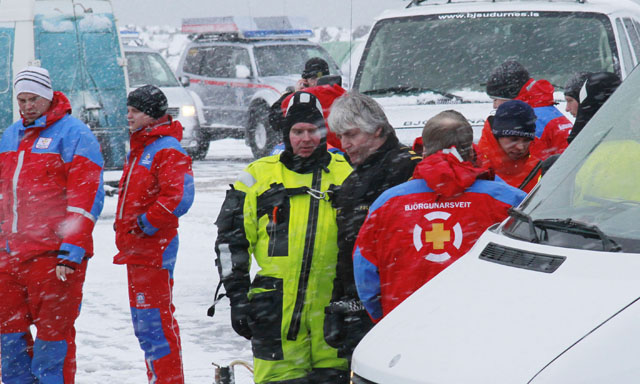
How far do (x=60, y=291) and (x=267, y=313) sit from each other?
165cm

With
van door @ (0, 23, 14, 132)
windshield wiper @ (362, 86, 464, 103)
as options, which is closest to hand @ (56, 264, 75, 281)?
windshield wiper @ (362, 86, 464, 103)

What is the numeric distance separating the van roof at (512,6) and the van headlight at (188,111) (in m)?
9.02

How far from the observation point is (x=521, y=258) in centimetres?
285

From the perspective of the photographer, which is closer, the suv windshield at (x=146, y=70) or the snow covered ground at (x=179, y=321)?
the snow covered ground at (x=179, y=321)

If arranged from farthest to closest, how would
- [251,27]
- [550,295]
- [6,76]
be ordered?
[251,27], [6,76], [550,295]

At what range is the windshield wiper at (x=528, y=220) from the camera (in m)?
2.95

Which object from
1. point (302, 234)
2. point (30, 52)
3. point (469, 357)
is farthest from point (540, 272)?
point (30, 52)

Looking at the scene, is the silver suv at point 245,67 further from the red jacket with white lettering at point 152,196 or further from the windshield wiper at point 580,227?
the windshield wiper at point 580,227

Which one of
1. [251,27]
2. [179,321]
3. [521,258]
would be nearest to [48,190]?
[179,321]

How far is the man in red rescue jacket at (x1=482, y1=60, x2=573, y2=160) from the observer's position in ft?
20.7

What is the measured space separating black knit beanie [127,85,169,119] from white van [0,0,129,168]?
7.44 meters

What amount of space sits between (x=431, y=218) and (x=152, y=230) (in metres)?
2.35

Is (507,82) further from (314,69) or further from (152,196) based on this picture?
(152,196)

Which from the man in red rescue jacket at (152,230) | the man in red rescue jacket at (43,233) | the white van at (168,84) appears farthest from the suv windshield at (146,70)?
the man in red rescue jacket at (43,233)
